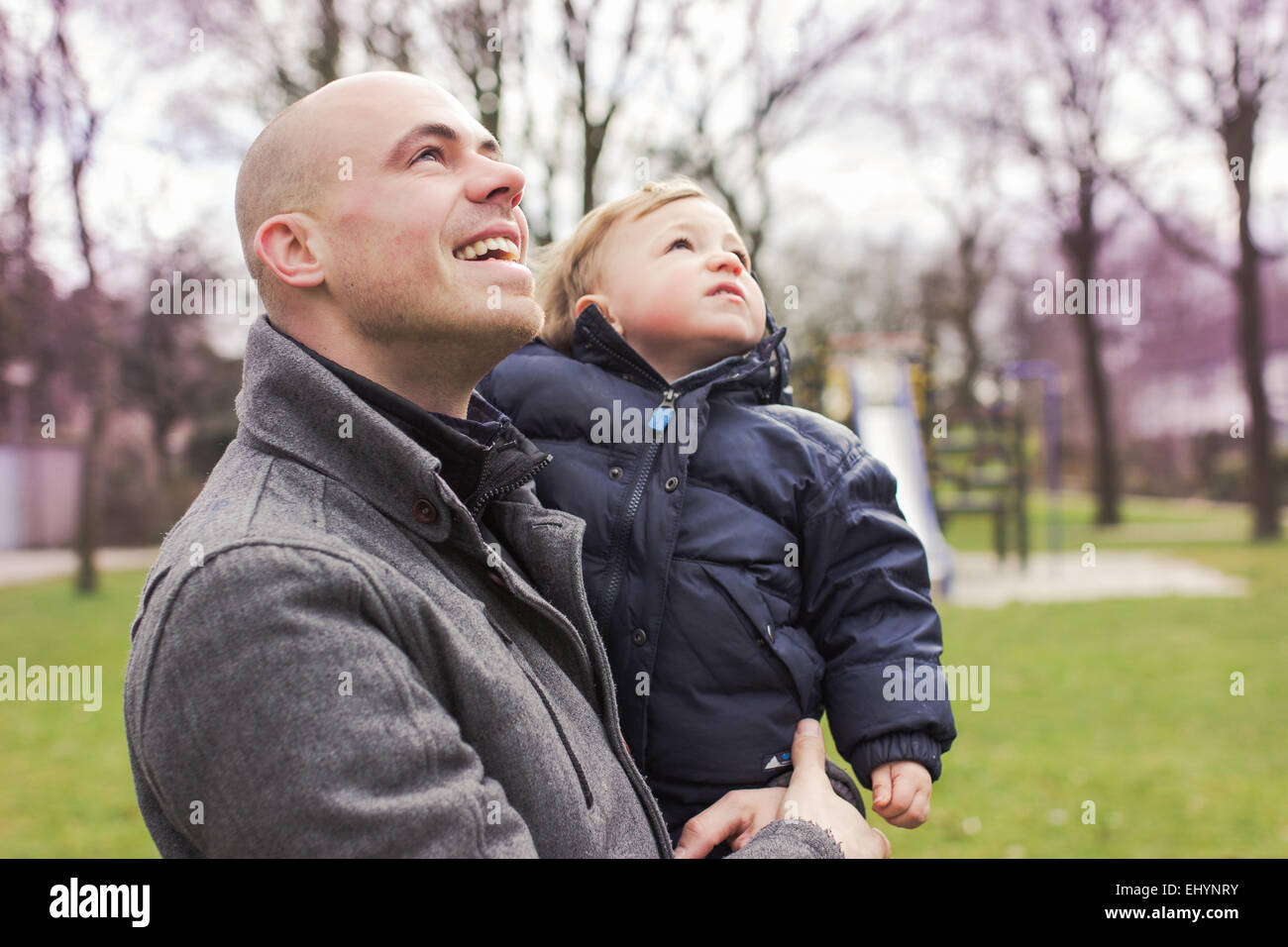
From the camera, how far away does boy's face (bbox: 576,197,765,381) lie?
2.26m

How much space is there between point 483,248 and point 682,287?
0.61 m

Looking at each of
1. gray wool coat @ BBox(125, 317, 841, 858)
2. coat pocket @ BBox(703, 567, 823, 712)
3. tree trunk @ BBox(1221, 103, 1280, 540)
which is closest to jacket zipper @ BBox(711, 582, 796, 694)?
coat pocket @ BBox(703, 567, 823, 712)

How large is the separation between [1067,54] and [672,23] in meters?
11.9

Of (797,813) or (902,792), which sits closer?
(797,813)

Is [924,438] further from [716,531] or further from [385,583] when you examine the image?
[385,583]

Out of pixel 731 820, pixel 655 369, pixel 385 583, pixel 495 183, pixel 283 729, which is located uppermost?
pixel 495 183

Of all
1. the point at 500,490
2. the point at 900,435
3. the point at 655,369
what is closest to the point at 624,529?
the point at 500,490

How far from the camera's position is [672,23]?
37.6 ft

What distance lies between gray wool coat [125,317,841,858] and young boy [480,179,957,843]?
280mm

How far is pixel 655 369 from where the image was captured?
229 cm
